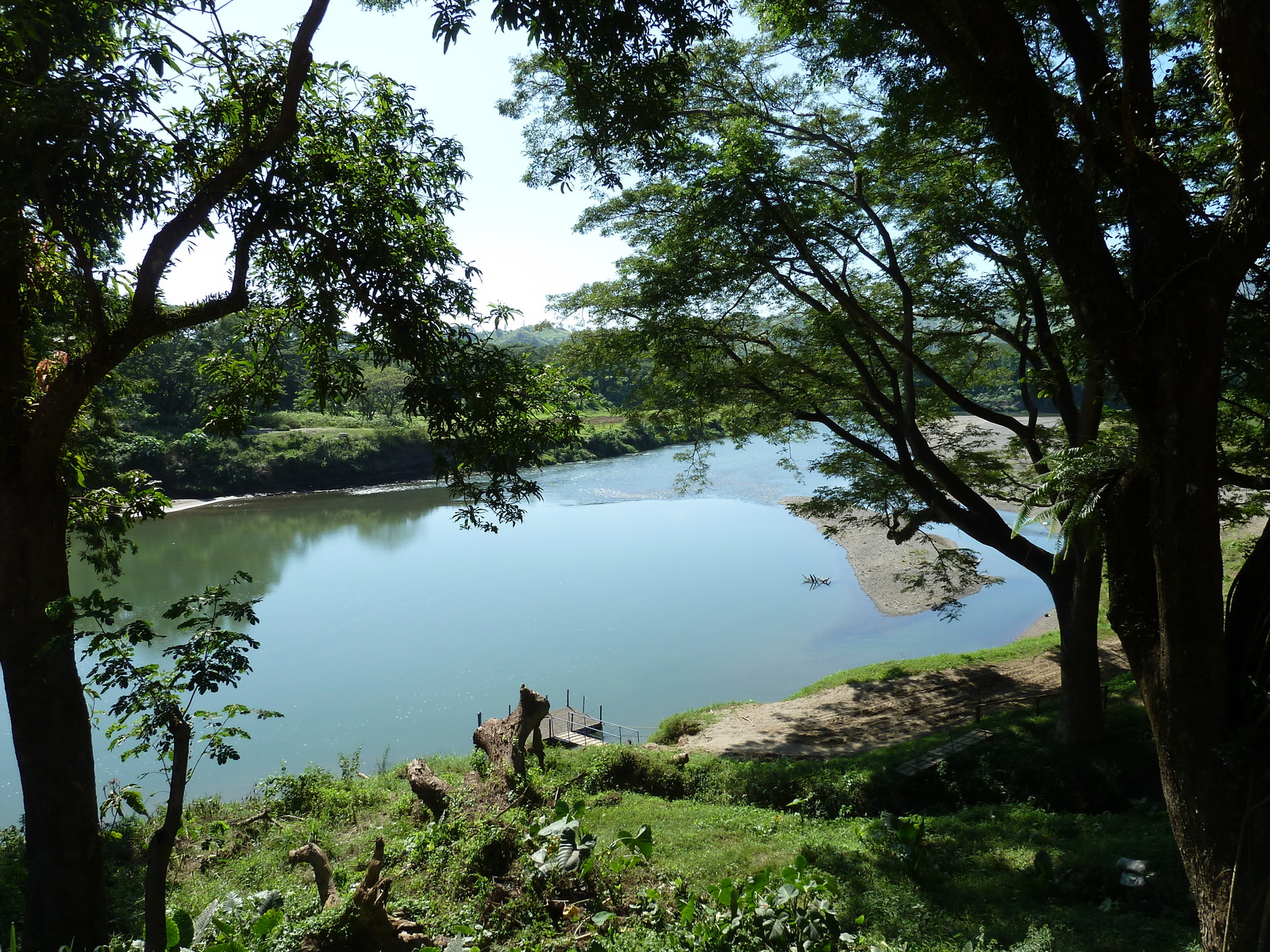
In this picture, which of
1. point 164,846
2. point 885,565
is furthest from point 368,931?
point 885,565

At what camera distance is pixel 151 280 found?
4629 millimetres

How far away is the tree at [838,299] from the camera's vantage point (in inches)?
342

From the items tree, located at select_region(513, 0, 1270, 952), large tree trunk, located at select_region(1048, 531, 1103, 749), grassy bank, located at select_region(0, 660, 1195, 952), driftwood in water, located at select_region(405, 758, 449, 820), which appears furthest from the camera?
large tree trunk, located at select_region(1048, 531, 1103, 749)

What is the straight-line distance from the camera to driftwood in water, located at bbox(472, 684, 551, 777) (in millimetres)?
7848

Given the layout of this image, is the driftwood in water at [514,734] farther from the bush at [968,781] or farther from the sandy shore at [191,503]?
the sandy shore at [191,503]

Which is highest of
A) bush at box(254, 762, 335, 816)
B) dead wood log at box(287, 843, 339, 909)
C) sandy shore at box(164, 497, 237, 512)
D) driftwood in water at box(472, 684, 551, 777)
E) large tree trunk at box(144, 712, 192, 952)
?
sandy shore at box(164, 497, 237, 512)

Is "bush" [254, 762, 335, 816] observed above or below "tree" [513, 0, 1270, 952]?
below

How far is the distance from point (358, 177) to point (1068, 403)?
7818mm

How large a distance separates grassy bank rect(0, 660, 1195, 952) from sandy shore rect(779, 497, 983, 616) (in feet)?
34.1

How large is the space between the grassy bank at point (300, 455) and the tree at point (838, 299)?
28.1m

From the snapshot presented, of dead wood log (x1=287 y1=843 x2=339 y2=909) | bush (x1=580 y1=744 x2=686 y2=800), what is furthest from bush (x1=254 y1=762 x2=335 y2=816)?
dead wood log (x1=287 y1=843 x2=339 y2=909)

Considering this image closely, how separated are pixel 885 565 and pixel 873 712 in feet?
41.0

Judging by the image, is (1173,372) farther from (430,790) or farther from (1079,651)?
(1079,651)

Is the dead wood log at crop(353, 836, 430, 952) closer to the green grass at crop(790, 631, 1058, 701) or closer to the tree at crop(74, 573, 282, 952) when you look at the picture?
the tree at crop(74, 573, 282, 952)
